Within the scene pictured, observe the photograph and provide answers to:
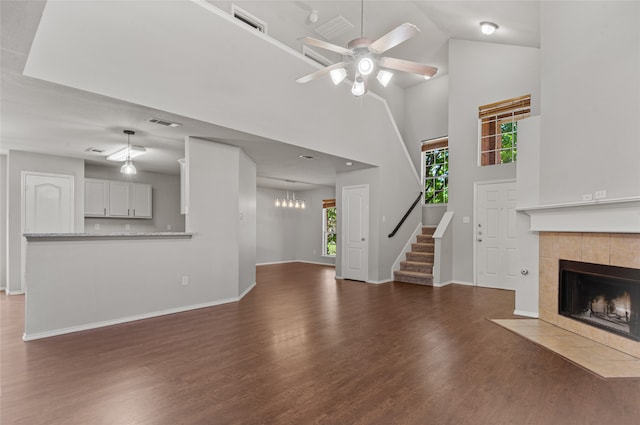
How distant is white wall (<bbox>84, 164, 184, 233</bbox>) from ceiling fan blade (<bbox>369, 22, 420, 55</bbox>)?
655cm

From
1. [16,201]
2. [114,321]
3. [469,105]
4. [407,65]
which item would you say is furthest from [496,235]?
[16,201]

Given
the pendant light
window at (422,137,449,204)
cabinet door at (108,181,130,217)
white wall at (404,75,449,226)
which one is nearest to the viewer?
the pendant light

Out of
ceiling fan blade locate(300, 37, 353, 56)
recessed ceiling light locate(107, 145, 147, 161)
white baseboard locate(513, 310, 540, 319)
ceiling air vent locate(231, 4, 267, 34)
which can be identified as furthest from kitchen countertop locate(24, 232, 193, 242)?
white baseboard locate(513, 310, 540, 319)

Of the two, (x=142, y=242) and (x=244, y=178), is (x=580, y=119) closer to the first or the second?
(x=244, y=178)

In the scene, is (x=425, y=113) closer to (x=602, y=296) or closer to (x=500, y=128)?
(x=500, y=128)

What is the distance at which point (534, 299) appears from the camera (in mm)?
4250

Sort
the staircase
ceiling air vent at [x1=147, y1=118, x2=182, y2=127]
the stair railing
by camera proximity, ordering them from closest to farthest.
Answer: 1. ceiling air vent at [x1=147, y1=118, x2=182, y2=127]
2. the staircase
3. the stair railing

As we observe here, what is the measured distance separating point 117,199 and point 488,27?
319 inches

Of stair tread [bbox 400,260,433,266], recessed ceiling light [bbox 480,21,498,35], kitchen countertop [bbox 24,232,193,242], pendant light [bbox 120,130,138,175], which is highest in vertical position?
recessed ceiling light [bbox 480,21,498,35]

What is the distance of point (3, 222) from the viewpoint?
19.9ft

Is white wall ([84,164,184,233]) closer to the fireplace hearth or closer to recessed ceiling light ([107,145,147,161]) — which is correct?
recessed ceiling light ([107,145,147,161])

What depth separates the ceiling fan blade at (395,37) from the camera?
2695 mm

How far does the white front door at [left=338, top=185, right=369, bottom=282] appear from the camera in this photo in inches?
275

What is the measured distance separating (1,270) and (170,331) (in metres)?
4.75
